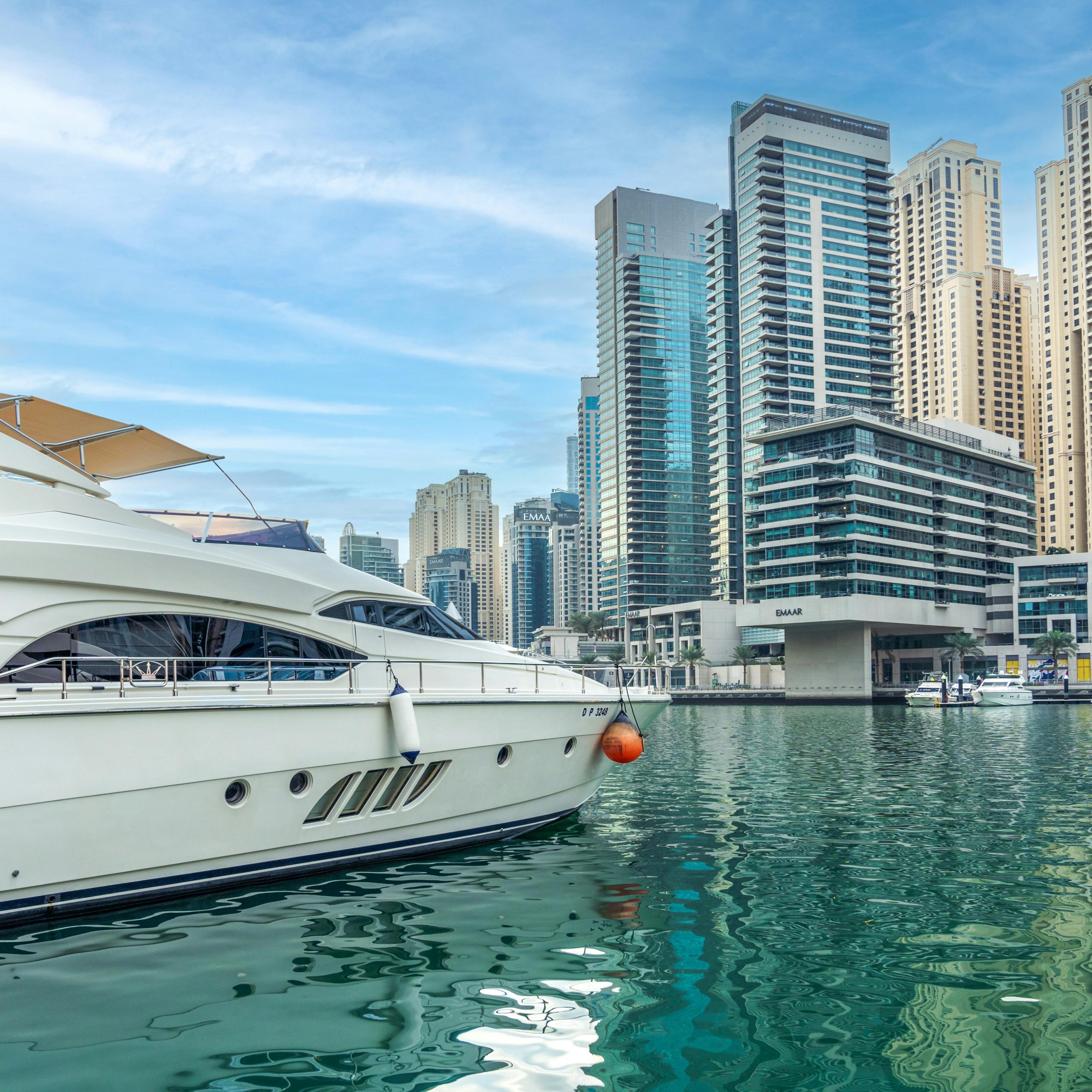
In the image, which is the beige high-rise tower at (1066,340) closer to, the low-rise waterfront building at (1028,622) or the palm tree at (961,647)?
the low-rise waterfront building at (1028,622)

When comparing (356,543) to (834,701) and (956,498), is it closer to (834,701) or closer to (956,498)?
(834,701)

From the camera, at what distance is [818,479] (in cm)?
9181

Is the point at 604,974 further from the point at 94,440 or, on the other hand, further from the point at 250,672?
the point at 94,440

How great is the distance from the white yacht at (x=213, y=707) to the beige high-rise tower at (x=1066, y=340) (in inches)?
5969

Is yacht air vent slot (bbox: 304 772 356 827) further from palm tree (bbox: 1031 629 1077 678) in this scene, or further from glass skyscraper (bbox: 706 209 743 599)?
glass skyscraper (bbox: 706 209 743 599)

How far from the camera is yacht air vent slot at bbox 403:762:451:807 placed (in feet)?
39.1

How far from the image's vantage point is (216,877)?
10203 mm

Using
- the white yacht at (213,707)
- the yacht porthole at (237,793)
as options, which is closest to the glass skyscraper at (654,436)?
the white yacht at (213,707)

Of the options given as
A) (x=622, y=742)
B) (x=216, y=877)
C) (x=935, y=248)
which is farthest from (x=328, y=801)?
(x=935, y=248)

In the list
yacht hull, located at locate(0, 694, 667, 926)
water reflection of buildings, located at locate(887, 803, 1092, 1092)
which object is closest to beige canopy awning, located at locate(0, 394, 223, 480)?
yacht hull, located at locate(0, 694, 667, 926)

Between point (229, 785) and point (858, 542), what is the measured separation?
8566cm

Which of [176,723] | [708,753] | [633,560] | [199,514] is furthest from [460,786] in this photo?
[633,560]

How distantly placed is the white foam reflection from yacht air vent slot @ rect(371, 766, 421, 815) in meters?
4.34

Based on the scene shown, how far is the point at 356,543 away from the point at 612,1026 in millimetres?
14754
